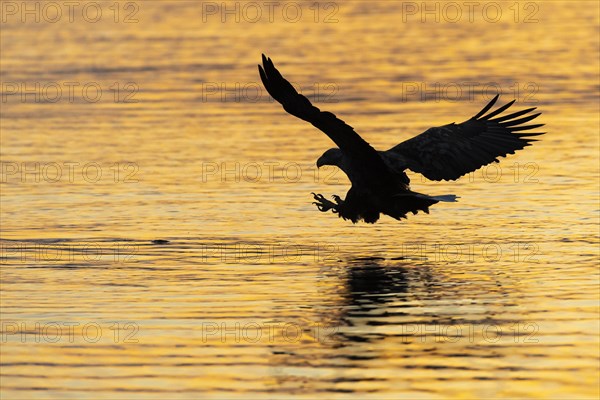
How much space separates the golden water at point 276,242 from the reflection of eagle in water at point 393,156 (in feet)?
1.36

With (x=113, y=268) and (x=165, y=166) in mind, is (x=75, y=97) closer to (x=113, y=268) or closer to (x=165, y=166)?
(x=165, y=166)

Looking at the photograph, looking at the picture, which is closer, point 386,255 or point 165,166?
point 386,255

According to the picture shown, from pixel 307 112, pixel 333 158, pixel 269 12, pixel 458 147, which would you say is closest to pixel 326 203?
pixel 333 158

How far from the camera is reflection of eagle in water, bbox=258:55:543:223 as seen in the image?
39.4 ft

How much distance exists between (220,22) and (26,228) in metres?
19.3

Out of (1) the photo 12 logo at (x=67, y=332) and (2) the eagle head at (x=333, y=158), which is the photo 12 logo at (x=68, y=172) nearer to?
(2) the eagle head at (x=333, y=158)

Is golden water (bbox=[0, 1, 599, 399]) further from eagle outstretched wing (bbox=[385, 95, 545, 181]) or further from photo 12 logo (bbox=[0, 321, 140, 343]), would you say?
eagle outstretched wing (bbox=[385, 95, 545, 181])

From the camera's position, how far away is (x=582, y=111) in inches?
843

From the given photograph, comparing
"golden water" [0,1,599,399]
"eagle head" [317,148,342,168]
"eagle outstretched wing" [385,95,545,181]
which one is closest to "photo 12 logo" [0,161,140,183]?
"golden water" [0,1,599,399]

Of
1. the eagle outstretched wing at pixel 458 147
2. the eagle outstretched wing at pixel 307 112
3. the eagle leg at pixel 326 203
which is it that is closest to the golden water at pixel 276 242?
the eagle leg at pixel 326 203

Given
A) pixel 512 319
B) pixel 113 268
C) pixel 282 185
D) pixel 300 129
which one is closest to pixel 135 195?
pixel 282 185

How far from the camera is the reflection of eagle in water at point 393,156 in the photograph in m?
12.0

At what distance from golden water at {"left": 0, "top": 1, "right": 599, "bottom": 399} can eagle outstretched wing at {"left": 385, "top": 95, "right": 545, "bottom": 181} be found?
59 centimetres

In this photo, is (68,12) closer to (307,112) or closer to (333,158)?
(333,158)
